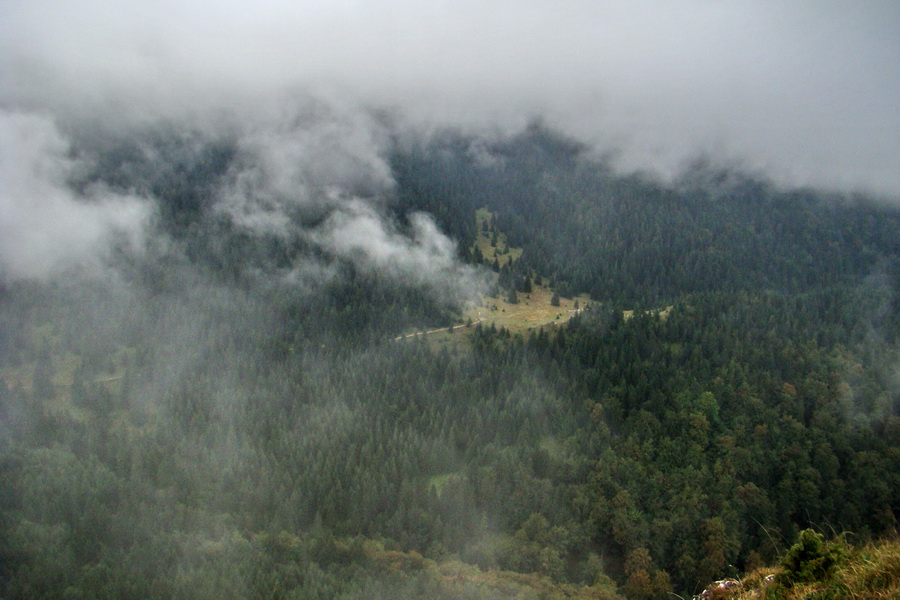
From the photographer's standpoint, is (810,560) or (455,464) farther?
(455,464)

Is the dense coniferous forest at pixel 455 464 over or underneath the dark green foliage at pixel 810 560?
underneath

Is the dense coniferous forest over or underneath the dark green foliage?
underneath

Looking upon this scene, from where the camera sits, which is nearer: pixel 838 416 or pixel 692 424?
pixel 692 424

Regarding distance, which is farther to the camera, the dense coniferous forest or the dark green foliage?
the dense coniferous forest

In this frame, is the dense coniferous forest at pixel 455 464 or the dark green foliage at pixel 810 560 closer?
the dark green foliage at pixel 810 560

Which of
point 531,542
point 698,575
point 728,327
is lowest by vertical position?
point 698,575

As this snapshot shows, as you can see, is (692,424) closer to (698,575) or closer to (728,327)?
(698,575)

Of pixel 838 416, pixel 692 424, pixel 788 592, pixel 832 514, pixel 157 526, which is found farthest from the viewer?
pixel 838 416

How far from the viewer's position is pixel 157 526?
104 meters

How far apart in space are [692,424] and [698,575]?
35.7 meters

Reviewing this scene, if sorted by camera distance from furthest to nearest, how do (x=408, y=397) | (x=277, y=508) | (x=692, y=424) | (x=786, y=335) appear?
(x=786, y=335)
(x=408, y=397)
(x=692, y=424)
(x=277, y=508)

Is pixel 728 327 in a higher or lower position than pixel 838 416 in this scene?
higher

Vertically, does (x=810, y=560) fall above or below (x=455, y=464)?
above

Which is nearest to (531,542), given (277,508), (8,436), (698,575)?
(698,575)
